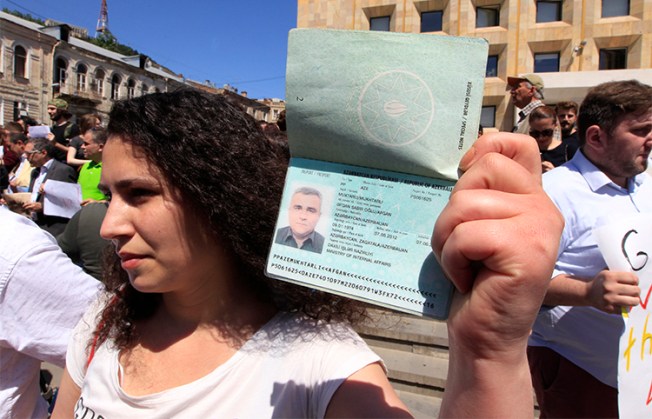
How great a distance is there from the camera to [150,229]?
1.13 meters

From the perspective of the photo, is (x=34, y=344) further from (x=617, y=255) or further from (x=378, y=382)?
(x=617, y=255)

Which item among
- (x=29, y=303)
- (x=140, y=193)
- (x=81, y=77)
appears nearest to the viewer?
(x=140, y=193)

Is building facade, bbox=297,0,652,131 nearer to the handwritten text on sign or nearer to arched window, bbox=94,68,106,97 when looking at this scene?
the handwritten text on sign

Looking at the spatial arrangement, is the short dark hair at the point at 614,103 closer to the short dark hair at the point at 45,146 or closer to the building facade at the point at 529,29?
the short dark hair at the point at 45,146

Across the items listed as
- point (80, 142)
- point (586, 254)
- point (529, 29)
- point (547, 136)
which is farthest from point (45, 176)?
point (529, 29)

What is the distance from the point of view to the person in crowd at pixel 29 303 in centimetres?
146

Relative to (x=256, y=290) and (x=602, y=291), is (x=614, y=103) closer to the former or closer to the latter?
(x=602, y=291)

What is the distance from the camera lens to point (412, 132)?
0.73 meters

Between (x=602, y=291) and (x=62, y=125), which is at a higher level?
(x=62, y=125)

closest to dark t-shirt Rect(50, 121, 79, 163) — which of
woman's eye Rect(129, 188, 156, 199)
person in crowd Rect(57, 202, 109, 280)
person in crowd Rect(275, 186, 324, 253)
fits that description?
person in crowd Rect(57, 202, 109, 280)

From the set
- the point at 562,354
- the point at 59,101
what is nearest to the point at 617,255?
the point at 562,354

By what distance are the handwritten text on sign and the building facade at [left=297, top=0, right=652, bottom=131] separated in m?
17.8

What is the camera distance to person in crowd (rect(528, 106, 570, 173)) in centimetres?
385

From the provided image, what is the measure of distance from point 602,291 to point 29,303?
2.05 metres
